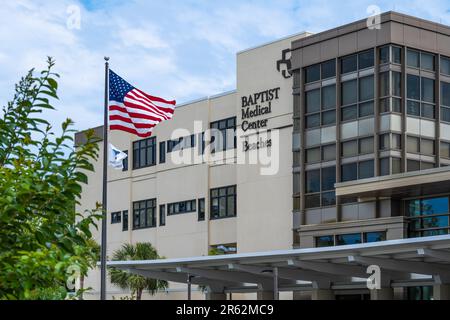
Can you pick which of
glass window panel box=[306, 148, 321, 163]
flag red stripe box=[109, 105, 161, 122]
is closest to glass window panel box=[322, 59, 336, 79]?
glass window panel box=[306, 148, 321, 163]

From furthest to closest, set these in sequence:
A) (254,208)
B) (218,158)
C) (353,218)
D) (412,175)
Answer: (218,158) → (254,208) → (353,218) → (412,175)

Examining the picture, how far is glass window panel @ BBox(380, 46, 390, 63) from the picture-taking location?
1877 inches

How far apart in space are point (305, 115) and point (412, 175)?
10339 mm

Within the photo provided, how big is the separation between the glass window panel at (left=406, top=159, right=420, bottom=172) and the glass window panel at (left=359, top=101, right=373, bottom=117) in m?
3.21

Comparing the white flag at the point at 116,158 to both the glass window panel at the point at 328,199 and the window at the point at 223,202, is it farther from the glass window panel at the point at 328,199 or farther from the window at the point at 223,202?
the window at the point at 223,202

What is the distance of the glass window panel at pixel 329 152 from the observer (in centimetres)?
5048

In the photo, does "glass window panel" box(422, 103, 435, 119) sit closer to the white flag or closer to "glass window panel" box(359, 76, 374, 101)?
"glass window panel" box(359, 76, 374, 101)

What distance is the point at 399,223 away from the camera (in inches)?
1794

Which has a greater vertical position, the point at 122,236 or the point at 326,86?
the point at 326,86

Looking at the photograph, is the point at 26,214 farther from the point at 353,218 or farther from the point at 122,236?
the point at 122,236

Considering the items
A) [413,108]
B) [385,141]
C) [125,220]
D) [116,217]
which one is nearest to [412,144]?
[385,141]

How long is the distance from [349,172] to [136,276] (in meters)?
16.5

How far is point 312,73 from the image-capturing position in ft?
171

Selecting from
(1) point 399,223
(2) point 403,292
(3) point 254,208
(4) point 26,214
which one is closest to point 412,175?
(1) point 399,223
